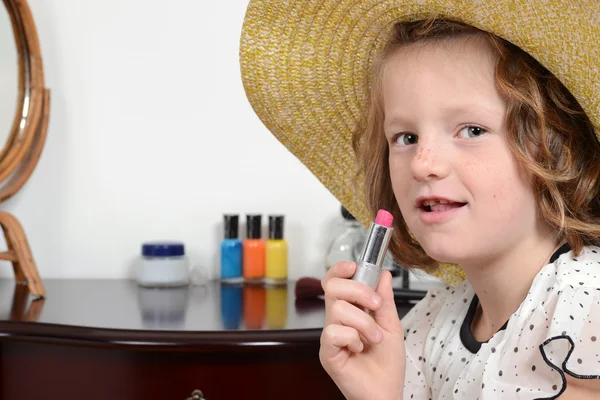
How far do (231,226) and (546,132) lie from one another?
0.77 metres

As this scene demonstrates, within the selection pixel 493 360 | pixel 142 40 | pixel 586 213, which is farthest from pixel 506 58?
pixel 142 40

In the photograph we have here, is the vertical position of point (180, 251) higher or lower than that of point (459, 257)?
lower

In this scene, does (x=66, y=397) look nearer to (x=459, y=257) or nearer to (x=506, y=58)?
(x=459, y=257)

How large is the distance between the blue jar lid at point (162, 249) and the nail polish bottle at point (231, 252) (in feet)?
0.26

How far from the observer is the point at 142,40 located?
1.45 m

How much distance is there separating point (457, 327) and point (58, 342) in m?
0.48

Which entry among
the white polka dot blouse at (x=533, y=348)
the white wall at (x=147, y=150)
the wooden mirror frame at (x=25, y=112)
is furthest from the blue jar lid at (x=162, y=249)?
the white polka dot blouse at (x=533, y=348)

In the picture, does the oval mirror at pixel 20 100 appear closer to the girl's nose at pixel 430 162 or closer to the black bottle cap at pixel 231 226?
the black bottle cap at pixel 231 226

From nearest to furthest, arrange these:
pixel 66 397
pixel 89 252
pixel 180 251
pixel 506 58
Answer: pixel 506 58, pixel 66 397, pixel 180 251, pixel 89 252

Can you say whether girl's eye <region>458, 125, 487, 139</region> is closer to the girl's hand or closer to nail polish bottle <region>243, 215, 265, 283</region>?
the girl's hand

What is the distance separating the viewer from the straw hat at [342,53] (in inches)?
25.6

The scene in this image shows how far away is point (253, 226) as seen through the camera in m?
1.39

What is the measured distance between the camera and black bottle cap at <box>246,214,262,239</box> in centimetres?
138

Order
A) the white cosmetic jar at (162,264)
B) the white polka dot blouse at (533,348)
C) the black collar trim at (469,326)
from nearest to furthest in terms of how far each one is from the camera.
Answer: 1. the white polka dot blouse at (533,348)
2. the black collar trim at (469,326)
3. the white cosmetic jar at (162,264)
